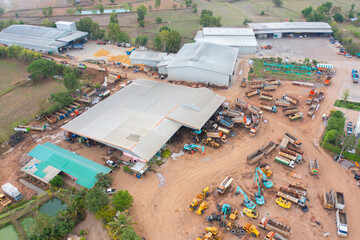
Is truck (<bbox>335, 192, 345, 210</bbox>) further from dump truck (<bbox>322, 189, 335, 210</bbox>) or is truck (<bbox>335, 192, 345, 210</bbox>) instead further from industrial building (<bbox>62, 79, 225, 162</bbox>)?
industrial building (<bbox>62, 79, 225, 162</bbox>)

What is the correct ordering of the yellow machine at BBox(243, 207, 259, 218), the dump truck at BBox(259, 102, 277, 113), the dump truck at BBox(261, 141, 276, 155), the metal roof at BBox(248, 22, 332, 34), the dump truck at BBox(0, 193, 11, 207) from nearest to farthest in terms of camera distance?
the yellow machine at BBox(243, 207, 259, 218)
the dump truck at BBox(0, 193, 11, 207)
the dump truck at BBox(261, 141, 276, 155)
the dump truck at BBox(259, 102, 277, 113)
the metal roof at BBox(248, 22, 332, 34)

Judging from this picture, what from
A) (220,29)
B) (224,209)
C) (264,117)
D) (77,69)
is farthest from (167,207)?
(220,29)

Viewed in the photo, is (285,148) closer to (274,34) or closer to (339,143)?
(339,143)

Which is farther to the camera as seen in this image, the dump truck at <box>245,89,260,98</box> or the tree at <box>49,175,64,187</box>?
the dump truck at <box>245,89,260,98</box>

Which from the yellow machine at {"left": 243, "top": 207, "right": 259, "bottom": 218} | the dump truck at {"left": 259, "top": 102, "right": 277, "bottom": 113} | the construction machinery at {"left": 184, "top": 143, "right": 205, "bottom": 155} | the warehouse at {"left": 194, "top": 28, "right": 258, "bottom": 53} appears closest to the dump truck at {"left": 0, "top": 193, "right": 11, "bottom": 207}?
the construction machinery at {"left": 184, "top": 143, "right": 205, "bottom": 155}

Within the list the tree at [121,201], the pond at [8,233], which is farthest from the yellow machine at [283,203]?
the pond at [8,233]

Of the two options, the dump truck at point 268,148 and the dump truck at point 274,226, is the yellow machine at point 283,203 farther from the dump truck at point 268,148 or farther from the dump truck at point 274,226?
the dump truck at point 268,148

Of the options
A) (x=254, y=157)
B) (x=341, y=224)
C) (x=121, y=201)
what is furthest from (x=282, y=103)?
(x=121, y=201)

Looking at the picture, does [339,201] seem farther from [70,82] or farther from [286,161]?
[70,82]
